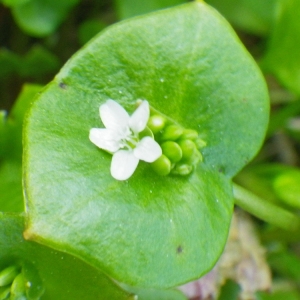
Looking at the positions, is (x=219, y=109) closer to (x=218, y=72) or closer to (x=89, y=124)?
(x=218, y=72)

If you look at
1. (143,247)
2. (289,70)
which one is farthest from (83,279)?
(289,70)

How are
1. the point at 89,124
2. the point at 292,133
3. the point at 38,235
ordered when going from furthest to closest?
the point at 292,133
the point at 89,124
the point at 38,235

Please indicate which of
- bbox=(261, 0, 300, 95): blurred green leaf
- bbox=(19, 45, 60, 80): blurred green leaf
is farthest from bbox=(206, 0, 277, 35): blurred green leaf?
bbox=(19, 45, 60, 80): blurred green leaf

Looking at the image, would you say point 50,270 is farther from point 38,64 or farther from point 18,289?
point 38,64

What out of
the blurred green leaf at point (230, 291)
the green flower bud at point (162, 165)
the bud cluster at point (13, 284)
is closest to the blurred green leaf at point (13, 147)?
the bud cluster at point (13, 284)

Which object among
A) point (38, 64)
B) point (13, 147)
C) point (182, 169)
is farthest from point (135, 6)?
point (182, 169)

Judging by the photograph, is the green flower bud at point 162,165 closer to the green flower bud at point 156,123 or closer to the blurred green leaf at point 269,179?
the green flower bud at point 156,123

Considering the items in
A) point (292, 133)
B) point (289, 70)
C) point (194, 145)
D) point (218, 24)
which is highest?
point (218, 24)

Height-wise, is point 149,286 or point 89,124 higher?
point 89,124
